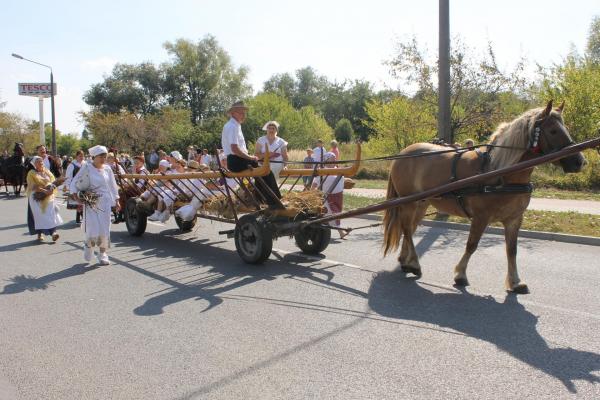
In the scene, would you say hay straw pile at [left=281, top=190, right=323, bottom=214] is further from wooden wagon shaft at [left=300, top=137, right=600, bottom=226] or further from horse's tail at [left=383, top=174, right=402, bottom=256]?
wooden wagon shaft at [left=300, top=137, right=600, bottom=226]

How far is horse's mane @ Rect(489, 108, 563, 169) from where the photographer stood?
5535mm

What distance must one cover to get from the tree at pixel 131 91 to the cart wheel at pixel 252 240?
5466 centimetres

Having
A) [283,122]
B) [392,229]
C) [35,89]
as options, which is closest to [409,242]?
[392,229]

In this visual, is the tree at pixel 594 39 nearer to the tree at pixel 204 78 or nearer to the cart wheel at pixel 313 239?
the tree at pixel 204 78

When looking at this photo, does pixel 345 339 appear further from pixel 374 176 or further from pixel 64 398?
pixel 374 176

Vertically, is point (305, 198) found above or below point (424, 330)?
above

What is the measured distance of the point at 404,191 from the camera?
7227 millimetres

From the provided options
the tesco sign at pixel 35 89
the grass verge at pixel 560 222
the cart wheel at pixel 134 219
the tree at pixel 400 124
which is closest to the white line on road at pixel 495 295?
the cart wheel at pixel 134 219

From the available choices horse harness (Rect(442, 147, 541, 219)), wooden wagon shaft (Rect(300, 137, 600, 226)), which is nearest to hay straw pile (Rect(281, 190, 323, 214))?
wooden wagon shaft (Rect(300, 137, 600, 226))

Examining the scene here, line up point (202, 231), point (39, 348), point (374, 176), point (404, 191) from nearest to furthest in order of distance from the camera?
point (39, 348), point (404, 191), point (202, 231), point (374, 176)

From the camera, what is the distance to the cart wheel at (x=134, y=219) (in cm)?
1041

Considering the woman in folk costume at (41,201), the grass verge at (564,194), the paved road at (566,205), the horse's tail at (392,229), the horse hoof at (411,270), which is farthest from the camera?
the grass verge at (564,194)

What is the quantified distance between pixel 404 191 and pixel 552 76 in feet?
56.3

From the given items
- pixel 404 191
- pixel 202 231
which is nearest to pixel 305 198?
pixel 404 191
